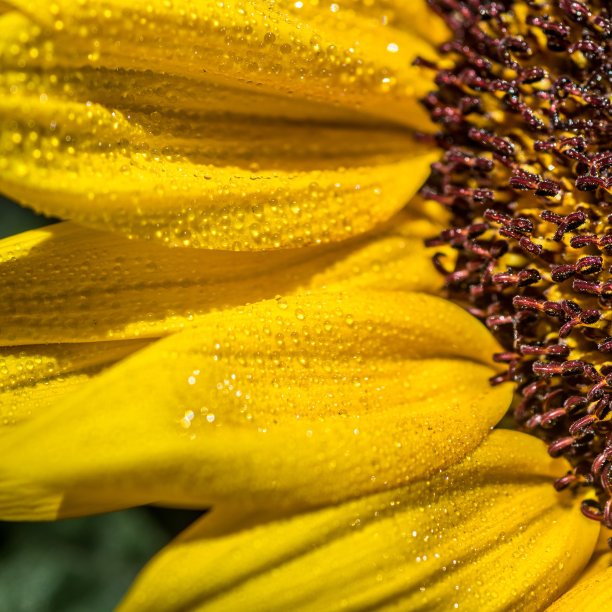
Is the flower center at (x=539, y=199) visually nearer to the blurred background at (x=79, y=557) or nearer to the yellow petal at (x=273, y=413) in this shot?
the yellow petal at (x=273, y=413)

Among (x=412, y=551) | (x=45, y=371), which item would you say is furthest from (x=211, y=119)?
(x=412, y=551)

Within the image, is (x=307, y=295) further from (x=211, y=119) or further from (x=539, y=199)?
(x=539, y=199)

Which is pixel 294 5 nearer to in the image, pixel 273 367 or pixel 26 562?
pixel 273 367

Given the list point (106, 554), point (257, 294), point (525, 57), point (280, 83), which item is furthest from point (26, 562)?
point (525, 57)

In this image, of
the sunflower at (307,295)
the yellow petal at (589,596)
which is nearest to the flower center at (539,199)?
the sunflower at (307,295)

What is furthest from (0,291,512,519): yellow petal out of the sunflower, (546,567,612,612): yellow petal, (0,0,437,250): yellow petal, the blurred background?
the blurred background

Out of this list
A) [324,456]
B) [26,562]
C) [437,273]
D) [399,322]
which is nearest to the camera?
[324,456]
